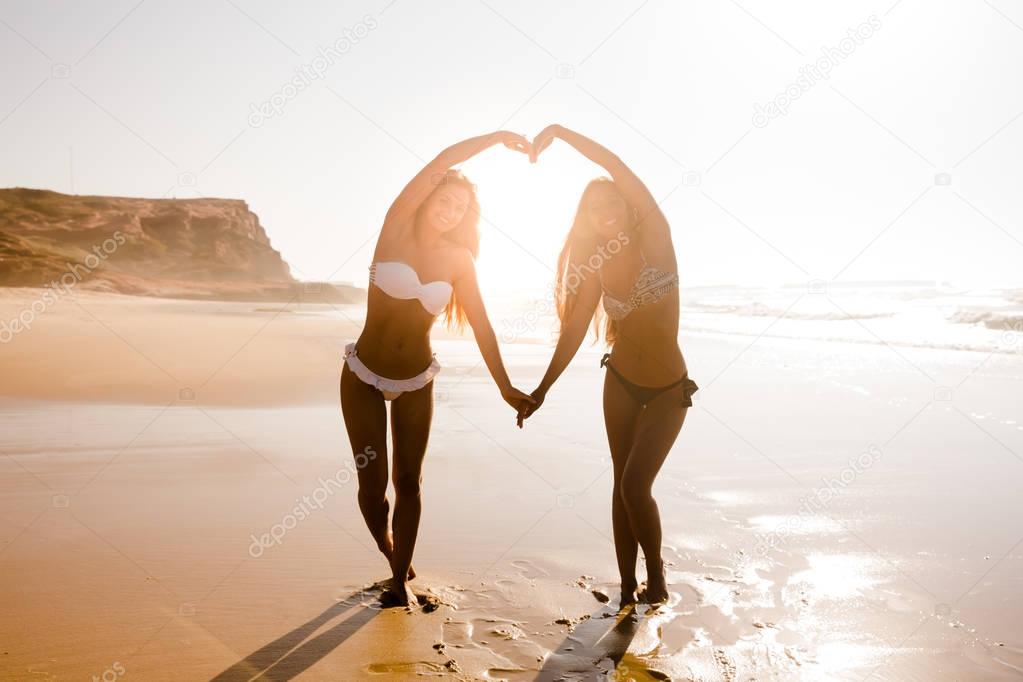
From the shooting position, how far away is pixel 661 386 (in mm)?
3881

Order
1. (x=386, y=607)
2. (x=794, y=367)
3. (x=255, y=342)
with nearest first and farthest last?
(x=386, y=607), (x=794, y=367), (x=255, y=342)

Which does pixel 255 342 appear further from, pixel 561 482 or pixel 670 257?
pixel 670 257

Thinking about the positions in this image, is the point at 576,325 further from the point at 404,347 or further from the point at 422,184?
the point at 422,184

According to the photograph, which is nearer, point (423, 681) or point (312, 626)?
point (423, 681)

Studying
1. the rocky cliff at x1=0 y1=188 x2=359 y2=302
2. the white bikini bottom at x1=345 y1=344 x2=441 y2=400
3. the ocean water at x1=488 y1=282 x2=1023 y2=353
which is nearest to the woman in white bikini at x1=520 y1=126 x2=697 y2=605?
the white bikini bottom at x1=345 y1=344 x2=441 y2=400

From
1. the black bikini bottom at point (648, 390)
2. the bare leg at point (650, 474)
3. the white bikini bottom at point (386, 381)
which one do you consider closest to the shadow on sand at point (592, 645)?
the bare leg at point (650, 474)

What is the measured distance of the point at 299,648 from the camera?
3266mm

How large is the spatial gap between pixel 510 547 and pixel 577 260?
1.91m

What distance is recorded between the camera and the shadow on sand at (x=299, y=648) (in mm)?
3031

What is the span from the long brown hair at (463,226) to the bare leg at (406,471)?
0.49m

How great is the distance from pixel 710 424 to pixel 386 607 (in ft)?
17.8

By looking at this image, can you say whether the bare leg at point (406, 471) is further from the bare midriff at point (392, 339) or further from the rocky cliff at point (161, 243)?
the rocky cliff at point (161, 243)

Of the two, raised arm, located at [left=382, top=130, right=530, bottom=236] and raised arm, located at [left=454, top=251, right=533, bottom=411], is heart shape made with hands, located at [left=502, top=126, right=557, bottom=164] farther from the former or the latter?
raised arm, located at [left=454, top=251, right=533, bottom=411]

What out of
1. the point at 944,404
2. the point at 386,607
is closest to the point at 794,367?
the point at 944,404
